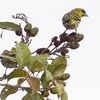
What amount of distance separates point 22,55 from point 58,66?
284 millimetres

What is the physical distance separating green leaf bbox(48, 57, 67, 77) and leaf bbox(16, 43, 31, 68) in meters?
0.19

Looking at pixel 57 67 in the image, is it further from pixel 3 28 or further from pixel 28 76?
pixel 3 28

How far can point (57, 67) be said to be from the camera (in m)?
1.90

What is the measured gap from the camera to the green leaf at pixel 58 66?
1.87 m

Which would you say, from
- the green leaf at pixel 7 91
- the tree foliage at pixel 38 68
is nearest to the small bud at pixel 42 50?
the tree foliage at pixel 38 68

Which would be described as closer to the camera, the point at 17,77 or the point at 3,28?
the point at 17,77

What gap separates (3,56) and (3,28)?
1.90 ft

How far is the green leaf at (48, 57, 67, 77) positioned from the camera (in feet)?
6.14

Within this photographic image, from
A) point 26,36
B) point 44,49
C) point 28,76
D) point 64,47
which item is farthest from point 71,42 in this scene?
point 28,76

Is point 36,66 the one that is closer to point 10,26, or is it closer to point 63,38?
point 63,38

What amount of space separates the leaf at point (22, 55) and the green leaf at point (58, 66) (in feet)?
0.63

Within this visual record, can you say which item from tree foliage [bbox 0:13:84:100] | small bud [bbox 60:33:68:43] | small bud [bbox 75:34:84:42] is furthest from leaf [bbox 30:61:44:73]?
small bud [bbox 75:34:84:42]

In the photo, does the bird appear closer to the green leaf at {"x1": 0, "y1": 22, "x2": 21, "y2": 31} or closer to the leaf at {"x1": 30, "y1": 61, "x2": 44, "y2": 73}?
the leaf at {"x1": 30, "y1": 61, "x2": 44, "y2": 73}

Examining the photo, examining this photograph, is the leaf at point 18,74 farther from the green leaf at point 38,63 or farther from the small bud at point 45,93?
the small bud at point 45,93
